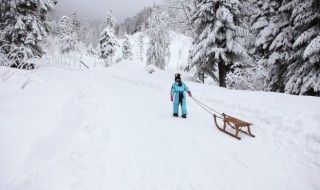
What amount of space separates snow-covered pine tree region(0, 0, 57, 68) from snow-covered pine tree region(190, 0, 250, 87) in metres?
14.5

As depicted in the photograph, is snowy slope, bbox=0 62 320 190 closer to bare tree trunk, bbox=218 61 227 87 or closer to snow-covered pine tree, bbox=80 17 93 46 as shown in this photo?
bare tree trunk, bbox=218 61 227 87

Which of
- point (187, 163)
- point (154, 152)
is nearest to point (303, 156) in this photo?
point (187, 163)

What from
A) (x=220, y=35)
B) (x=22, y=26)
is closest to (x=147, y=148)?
(x=220, y=35)

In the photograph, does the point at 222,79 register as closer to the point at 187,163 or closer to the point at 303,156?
the point at 303,156

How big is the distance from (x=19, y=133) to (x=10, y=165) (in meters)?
1.13

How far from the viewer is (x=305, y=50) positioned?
10.1m

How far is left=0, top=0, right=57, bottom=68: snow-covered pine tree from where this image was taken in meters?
19.2

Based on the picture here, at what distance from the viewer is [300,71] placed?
11.5 meters

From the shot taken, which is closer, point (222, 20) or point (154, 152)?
point (154, 152)

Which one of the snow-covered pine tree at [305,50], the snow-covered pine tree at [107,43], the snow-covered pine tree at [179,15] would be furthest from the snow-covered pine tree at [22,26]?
the snow-covered pine tree at [107,43]

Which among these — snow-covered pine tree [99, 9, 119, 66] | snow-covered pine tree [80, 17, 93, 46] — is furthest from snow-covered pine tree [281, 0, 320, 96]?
snow-covered pine tree [80, 17, 93, 46]

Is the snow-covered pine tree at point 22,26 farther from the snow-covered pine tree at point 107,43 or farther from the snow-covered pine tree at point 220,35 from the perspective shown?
Result: the snow-covered pine tree at point 107,43

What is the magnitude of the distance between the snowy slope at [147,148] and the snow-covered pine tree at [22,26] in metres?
13.5

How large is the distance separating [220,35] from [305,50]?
224 inches
